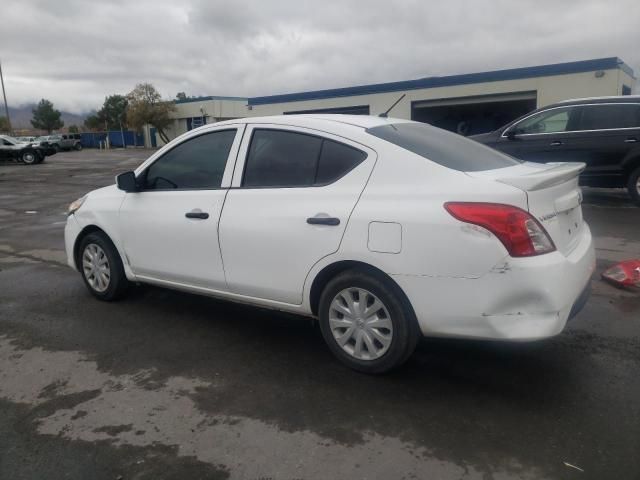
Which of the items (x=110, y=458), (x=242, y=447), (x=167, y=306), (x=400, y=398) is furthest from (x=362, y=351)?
(x=167, y=306)

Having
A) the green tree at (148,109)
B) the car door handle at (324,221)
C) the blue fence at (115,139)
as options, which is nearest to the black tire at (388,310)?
the car door handle at (324,221)

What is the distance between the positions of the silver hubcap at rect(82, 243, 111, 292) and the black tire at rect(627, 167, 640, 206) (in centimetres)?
859

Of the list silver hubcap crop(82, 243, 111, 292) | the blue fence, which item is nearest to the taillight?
silver hubcap crop(82, 243, 111, 292)

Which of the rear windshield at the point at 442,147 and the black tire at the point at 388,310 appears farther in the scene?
the rear windshield at the point at 442,147

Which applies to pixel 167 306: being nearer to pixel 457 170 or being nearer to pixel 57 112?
pixel 457 170

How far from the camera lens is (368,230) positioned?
10.5 feet

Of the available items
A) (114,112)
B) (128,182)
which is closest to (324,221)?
(128,182)

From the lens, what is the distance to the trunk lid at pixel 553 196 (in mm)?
3012

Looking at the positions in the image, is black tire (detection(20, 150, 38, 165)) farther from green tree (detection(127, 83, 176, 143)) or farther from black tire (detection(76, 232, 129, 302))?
black tire (detection(76, 232, 129, 302))

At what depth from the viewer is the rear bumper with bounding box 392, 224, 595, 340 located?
2898 mm

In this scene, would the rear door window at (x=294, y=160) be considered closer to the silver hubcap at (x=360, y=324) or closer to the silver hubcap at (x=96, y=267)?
the silver hubcap at (x=360, y=324)

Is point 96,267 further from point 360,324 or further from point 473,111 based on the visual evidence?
point 473,111

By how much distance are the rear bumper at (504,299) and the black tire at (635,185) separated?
7.42m

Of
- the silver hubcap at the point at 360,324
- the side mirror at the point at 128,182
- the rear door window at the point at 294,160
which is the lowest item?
the silver hubcap at the point at 360,324
